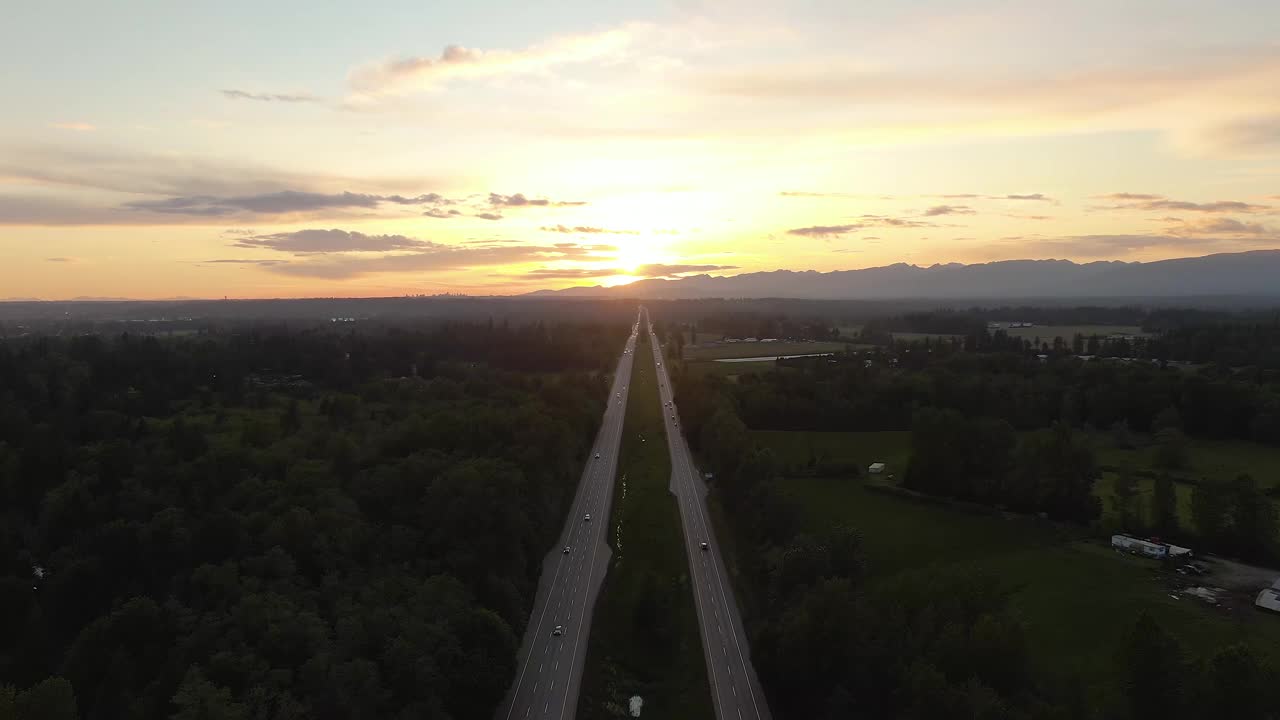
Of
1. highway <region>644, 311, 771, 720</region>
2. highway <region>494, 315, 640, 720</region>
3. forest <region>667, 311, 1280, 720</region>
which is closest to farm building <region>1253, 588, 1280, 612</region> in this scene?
forest <region>667, 311, 1280, 720</region>

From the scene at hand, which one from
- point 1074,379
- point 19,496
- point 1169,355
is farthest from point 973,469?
point 1169,355

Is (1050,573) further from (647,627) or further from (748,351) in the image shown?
(748,351)

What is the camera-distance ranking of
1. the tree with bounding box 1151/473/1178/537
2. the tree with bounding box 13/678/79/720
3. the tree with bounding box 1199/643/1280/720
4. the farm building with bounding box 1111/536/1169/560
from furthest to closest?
1. the tree with bounding box 1151/473/1178/537
2. the farm building with bounding box 1111/536/1169/560
3. the tree with bounding box 13/678/79/720
4. the tree with bounding box 1199/643/1280/720

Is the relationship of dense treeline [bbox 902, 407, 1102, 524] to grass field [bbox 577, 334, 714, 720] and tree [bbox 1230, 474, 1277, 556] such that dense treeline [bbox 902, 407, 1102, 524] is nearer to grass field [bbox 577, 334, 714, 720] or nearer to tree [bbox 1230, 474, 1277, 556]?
tree [bbox 1230, 474, 1277, 556]

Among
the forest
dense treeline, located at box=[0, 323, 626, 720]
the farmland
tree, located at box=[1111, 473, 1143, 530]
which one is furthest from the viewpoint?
the farmland

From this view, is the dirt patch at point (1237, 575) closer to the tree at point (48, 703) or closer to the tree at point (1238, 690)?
the tree at point (1238, 690)

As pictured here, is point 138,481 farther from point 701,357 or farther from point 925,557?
point 701,357

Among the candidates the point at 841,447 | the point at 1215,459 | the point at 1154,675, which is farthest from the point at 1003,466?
the point at 1154,675
